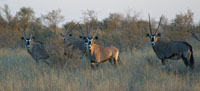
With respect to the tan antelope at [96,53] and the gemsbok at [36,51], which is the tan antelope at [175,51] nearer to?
the tan antelope at [96,53]

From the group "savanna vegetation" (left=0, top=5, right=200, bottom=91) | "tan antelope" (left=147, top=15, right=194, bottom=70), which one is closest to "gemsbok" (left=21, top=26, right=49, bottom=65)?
"savanna vegetation" (left=0, top=5, right=200, bottom=91)

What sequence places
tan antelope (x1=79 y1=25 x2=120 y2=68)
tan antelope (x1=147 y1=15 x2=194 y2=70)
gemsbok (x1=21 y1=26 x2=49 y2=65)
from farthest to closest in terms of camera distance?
gemsbok (x1=21 y1=26 x2=49 y2=65) → tan antelope (x1=79 y1=25 x2=120 y2=68) → tan antelope (x1=147 y1=15 x2=194 y2=70)

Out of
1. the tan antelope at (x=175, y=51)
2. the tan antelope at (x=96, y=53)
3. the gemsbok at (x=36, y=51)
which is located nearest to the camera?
the tan antelope at (x=175, y=51)

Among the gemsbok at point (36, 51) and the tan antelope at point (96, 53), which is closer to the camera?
the tan antelope at point (96, 53)

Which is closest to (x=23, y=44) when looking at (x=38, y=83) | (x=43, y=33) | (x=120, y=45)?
(x=43, y=33)

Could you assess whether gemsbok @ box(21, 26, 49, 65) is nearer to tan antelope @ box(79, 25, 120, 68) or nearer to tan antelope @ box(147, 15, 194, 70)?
tan antelope @ box(79, 25, 120, 68)

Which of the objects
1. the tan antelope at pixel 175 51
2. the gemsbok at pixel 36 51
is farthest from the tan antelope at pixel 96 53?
the gemsbok at pixel 36 51

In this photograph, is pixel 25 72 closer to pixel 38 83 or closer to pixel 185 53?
pixel 38 83

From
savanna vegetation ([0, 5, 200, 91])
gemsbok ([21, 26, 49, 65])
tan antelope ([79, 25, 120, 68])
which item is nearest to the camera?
savanna vegetation ([0, 5, 200, 91])

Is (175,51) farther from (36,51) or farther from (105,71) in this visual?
(36,51)

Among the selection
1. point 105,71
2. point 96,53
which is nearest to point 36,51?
point 96,53

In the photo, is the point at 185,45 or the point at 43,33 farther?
the point at 43,33

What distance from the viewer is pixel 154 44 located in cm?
995

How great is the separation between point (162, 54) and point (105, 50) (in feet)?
8.42
